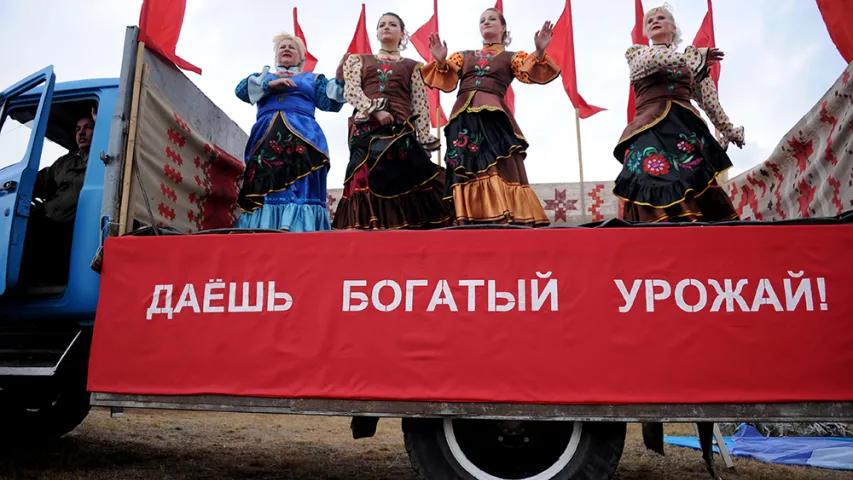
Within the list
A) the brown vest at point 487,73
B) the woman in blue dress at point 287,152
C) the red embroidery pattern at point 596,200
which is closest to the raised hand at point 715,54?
the brown vest at point 487,73

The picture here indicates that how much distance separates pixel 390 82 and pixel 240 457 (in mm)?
2768

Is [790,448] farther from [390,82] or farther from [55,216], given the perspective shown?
[55,216]

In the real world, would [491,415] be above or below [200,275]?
A: below

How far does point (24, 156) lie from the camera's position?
3664 millimetres

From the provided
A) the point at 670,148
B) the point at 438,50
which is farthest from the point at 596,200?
the point at 438,50

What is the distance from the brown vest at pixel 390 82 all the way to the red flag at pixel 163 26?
1.16 m

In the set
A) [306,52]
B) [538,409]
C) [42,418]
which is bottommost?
[42,418]

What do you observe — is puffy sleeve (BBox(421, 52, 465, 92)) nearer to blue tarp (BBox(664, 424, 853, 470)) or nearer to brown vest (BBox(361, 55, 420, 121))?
brown vest (BBox(361, 55, 420, 121))

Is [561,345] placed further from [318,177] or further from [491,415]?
[318,177]

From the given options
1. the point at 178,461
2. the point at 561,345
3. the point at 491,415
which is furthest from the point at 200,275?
the point at 178,461

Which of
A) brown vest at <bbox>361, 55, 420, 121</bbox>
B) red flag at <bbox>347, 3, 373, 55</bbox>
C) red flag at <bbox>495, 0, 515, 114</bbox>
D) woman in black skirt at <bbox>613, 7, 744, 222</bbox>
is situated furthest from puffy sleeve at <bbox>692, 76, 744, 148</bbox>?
red flag at <bbox>347, 3, 373, 55</bbox>

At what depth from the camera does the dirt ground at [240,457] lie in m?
3.88

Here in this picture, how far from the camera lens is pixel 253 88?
4.52 meters

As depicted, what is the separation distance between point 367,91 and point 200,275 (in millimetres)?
1997
